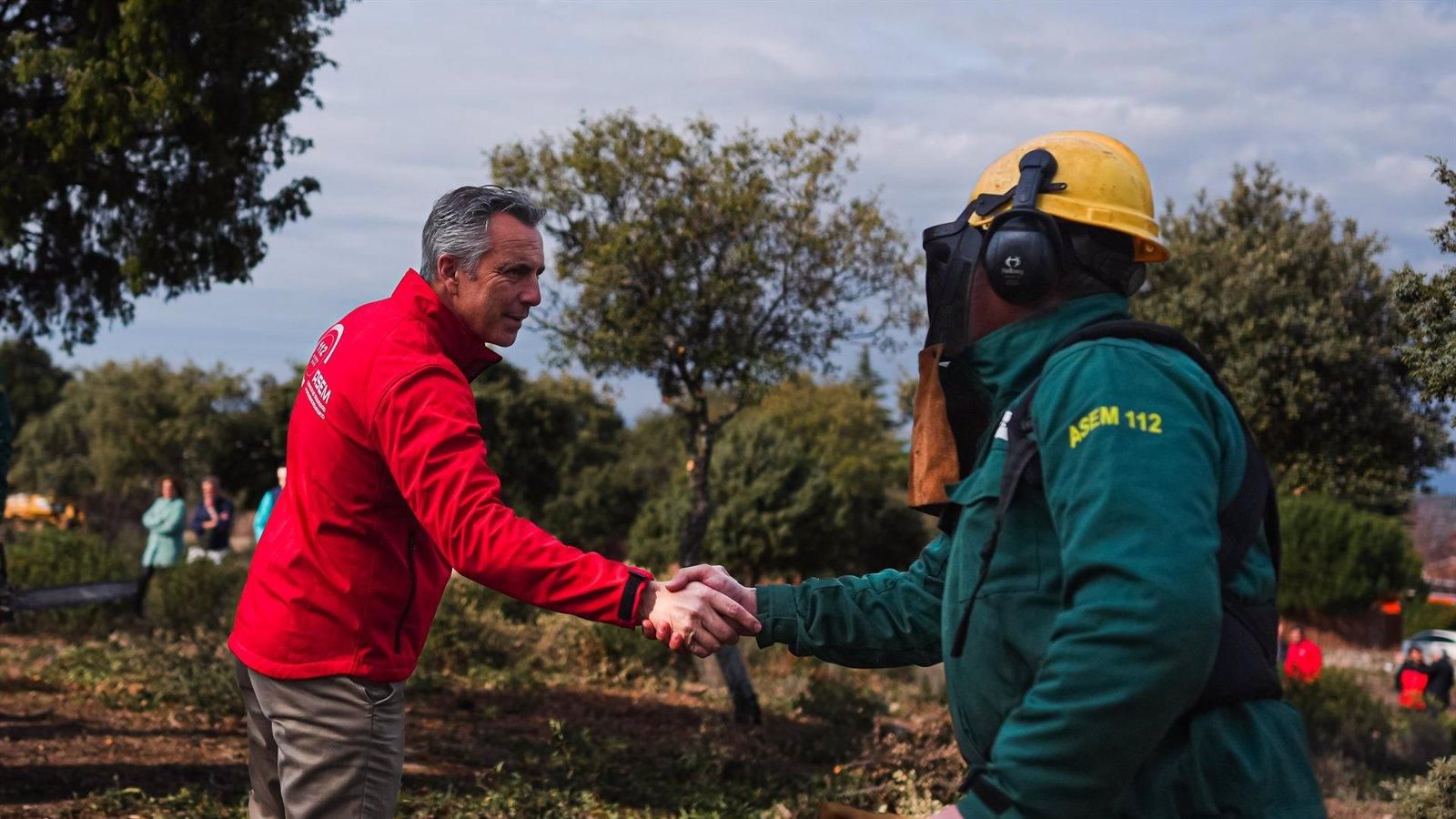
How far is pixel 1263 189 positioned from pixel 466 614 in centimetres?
1731

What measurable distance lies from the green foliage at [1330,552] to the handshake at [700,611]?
3169 centimetres

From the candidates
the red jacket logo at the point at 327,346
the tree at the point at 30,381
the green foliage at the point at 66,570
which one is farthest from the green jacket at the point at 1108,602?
the tree at the point at 30,381

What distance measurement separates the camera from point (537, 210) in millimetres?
3916

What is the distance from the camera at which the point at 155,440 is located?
4494 centimetres

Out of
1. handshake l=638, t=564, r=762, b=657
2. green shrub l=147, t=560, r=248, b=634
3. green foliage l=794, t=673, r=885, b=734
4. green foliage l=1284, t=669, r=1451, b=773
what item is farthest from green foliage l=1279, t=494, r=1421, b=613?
handshake l=638, t=564, r=762, b=657

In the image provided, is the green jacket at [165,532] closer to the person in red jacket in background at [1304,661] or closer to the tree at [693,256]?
the tree at [693,256]

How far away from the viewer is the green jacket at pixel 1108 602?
1.95m

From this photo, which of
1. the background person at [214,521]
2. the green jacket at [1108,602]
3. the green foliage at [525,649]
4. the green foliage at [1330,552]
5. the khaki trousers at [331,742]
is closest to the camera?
the green jacket at [1108,602]

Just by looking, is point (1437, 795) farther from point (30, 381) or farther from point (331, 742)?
point (30, 381)

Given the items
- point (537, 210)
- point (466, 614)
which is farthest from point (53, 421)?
point (537, 210)

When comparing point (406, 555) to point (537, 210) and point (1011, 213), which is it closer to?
point (537, 210)

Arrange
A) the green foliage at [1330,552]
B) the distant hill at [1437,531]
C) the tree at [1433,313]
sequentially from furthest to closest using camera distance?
the distant hill at [1437,531]
the green foliage at [1330,552]
the tree at [1433,313]

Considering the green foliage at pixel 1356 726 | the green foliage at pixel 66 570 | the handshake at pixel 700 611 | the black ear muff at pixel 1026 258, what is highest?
the black ear muff at pixel 1026 258

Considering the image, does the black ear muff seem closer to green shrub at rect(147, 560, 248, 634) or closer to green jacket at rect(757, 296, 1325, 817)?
green jacket at rect(757, 296, 1325, 817)
